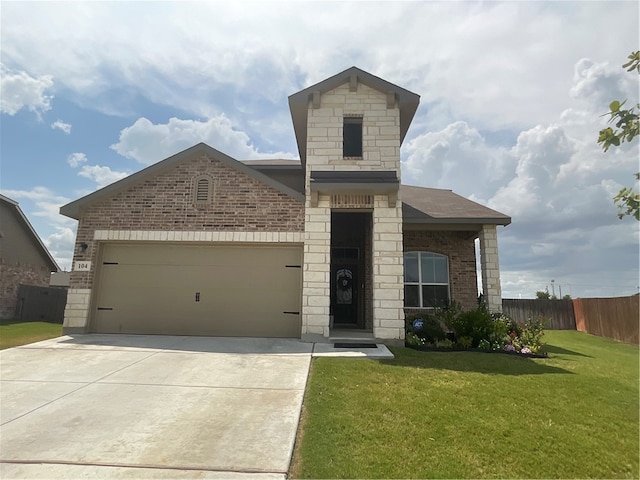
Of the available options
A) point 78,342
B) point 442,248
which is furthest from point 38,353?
point 442,248

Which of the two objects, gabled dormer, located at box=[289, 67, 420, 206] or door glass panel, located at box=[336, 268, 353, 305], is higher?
gabled dormer, located at box=[289, 67, 420, 206]

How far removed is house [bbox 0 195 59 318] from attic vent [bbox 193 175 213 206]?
1238 centimetres

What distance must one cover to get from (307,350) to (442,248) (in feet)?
21.7

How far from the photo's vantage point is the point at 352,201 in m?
9.60

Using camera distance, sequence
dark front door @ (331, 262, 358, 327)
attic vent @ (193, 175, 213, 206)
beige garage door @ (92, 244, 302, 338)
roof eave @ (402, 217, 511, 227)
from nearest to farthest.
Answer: beige garage door @ (92, 244, 302, 338), attic vent @ (193, 175, 213, 206), roof eave @ (402, 217, 511, 227), dark front door @ (331, 262, 358, 327)

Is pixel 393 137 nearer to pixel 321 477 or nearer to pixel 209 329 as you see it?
pixel 209 329

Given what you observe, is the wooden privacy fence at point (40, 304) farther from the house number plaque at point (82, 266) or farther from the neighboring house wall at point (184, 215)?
the neighboring house wall at point (184, 215)

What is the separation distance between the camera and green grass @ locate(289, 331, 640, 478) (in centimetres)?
336

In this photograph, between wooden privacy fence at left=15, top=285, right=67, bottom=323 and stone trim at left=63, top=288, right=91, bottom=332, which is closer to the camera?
stone trim at left=63, top=288, right=91, bottom=332

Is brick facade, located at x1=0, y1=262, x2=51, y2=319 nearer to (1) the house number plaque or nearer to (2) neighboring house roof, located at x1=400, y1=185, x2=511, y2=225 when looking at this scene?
(1) the house number plaque

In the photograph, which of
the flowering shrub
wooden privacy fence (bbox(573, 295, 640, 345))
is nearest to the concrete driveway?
the flowering shrub

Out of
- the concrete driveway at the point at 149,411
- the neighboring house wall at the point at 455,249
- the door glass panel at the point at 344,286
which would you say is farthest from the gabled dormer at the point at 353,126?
the concrete driveway at the point at 149,411

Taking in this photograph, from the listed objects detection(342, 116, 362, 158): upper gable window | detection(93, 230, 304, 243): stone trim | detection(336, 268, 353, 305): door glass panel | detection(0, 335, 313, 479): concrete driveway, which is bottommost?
detection(0, 335, 313, 479): concrete driveway

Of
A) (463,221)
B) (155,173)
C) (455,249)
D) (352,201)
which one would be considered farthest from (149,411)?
(455,249)
